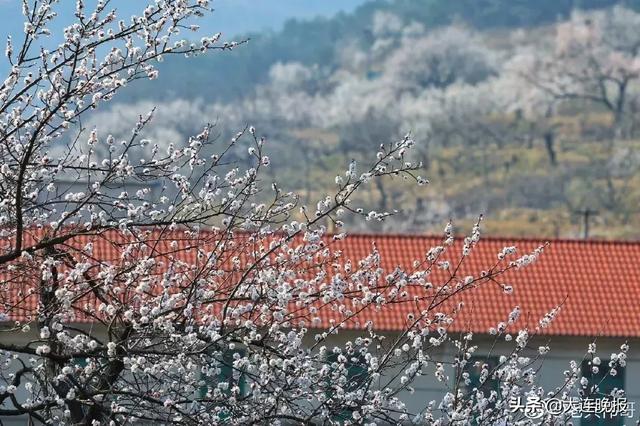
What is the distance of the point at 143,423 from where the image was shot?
8250 millimetres

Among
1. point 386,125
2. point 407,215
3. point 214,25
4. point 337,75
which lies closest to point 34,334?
point 407,215

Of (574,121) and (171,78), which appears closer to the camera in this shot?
(574,121)

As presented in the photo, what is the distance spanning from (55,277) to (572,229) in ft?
413

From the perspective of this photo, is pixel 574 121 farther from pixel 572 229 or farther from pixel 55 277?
pixel 55 277

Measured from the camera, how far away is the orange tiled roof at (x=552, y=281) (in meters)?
22.8

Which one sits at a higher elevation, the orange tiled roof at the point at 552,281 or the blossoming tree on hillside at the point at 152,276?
the orange tiled roof at the point at 552,281

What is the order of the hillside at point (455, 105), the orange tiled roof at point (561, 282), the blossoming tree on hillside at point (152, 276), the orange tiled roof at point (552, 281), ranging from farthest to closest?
1. the hillside at point (455, 105)
2. the orange tiled roof at point (561, 282)
3. the orange tiled roof at point (552, 281)
4. the blossoming tree on hillside at point (152, 276)

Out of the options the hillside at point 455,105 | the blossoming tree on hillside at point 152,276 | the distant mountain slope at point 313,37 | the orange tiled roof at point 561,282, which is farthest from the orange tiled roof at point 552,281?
the distant mountain slope at point 313,37

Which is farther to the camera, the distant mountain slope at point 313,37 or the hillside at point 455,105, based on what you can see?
the distant mountain slope at point 313,37

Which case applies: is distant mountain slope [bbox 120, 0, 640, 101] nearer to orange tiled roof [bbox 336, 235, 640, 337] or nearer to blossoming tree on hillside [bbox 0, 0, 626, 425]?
orange tiled roof [bbox 336, 235, 640, 337]

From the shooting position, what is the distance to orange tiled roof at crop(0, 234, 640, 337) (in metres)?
22.8

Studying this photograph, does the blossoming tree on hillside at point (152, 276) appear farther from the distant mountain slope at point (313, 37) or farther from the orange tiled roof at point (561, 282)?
the distant mountain slope at point (313, 37)

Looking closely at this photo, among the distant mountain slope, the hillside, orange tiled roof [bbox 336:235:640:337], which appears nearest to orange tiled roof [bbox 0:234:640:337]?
orange tiled roof [bbox 336:235:640:337]

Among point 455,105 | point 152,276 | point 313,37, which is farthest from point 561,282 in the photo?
point 313,37
